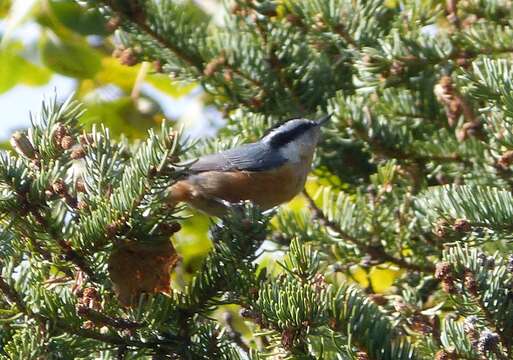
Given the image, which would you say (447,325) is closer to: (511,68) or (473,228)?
(473,228)

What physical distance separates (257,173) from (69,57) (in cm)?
86

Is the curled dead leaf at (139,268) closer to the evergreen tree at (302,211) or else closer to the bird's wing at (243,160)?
the evergreen tree at (302,211)

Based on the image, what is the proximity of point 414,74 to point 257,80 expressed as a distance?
1.52 feet

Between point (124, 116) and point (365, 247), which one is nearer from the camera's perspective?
point (365, 247)

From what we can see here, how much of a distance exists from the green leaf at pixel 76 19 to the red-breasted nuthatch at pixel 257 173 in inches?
29.3

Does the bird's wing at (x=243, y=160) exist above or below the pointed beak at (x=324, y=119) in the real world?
below

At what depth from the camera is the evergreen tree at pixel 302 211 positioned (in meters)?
1.63

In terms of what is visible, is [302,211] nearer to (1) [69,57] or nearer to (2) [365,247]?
(2) [365,247]

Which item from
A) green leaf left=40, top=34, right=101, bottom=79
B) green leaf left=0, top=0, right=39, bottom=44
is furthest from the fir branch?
green leaf left=40, top=34, right=101, bottom=79

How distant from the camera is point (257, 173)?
2959 mm

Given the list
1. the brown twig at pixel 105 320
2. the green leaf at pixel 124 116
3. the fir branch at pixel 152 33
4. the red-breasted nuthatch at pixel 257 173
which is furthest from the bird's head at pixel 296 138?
the brown twig at pixel 105 320

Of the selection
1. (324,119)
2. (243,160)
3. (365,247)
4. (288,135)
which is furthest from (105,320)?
(288,135)

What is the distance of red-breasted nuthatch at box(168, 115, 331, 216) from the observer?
9.01 ft

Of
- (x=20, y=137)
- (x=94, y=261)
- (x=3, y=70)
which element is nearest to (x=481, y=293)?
(x=94, y=261)
